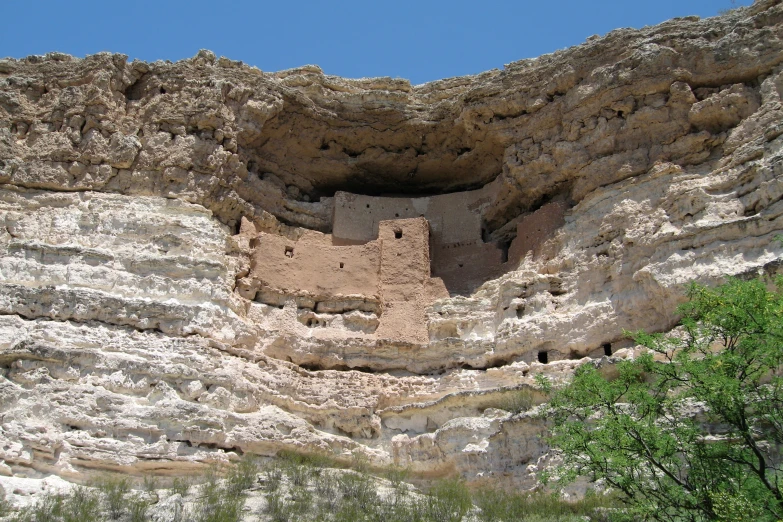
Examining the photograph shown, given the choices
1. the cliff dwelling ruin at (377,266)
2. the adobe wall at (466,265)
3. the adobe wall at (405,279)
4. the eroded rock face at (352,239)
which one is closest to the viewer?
the eroded rock face at (352,239)

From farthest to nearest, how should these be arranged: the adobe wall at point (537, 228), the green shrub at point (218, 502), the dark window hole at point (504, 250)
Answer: the dark window hole at point (504, 250), the adobe wall at point (537, 228), the green shrub at point (218, 502)

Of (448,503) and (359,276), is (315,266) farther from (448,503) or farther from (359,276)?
(448,503)

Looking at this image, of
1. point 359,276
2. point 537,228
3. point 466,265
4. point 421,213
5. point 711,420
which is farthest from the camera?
point 421,213

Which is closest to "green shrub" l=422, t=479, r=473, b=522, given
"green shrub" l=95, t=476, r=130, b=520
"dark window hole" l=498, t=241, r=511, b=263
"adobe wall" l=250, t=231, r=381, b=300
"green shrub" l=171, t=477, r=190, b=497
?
"green shrub" l=171, t=477, r=190, b=497

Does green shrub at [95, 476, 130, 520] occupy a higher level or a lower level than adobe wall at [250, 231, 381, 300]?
lower

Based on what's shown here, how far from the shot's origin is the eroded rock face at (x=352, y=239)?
11.8 meters

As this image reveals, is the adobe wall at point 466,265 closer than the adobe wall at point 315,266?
No

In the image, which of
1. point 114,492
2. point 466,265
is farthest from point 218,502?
point 466,265

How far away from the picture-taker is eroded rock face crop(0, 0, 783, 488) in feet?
38.5

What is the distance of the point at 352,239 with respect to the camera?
16.2m

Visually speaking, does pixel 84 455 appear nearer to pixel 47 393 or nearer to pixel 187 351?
pixel 47 393

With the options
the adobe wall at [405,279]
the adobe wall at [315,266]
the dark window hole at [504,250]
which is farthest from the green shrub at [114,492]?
the dark window hole at [504,250]

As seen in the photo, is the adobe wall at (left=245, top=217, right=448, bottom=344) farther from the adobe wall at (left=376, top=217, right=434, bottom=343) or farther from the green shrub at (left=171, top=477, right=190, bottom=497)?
the green shrub at (left=171, top=477, right=190, bottom=497)

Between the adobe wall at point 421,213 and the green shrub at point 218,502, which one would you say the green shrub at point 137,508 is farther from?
the adobe wall at point 421,213
